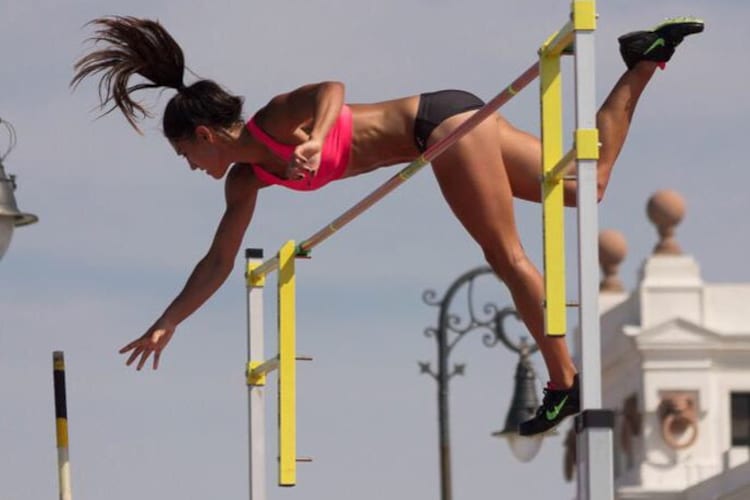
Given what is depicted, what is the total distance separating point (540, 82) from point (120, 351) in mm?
2588

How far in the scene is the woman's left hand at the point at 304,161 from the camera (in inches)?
366

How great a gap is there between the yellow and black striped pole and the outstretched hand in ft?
1.77

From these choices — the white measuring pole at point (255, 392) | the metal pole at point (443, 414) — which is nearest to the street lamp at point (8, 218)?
the white measuring pole at point (255, 392)

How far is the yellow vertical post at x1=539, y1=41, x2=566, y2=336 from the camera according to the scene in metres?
8.59

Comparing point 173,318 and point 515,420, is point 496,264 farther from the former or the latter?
point 515,420

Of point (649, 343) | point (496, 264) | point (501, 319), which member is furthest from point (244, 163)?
point (649, 343)

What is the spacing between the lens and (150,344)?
1088 cm

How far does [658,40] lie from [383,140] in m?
1.40

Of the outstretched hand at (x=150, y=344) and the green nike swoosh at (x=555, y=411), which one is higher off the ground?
the outstretched hand at (x=150, y=344)

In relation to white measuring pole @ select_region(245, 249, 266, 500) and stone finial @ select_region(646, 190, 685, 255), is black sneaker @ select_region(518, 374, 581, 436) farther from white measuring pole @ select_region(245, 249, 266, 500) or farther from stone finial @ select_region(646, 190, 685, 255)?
stone finial @ select_region(646, 190, 685, 255)

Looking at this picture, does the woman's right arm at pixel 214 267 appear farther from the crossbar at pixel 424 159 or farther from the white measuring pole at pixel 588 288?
the white measuring pole at pixel 588 288

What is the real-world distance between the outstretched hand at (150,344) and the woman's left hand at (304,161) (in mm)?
1708

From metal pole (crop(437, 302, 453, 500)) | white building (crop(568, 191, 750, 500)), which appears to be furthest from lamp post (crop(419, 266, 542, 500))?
white building (crop(568, 191, 750, 500))

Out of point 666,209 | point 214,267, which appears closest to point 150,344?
point 214,267
